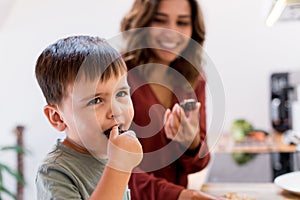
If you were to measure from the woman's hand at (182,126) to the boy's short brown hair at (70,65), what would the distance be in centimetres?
33

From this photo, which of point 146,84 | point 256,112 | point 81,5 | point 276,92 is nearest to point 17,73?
point 81,5

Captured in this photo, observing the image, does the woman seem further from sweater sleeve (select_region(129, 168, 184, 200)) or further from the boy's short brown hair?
the boy's short brown hair

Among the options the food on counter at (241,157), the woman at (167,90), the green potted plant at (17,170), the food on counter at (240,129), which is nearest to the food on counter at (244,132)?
the food on counter at (240,129)

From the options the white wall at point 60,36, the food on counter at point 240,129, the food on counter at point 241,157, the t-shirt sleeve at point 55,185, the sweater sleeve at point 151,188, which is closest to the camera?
the t-shirt sleeve at point 55,185

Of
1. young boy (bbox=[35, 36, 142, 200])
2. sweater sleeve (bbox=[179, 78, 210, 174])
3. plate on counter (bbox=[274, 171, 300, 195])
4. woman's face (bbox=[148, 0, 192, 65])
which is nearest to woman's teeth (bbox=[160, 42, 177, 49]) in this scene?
woman's face (bbox=[148, 0, 192, 65])

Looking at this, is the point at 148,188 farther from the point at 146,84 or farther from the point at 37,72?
the point at 37,72

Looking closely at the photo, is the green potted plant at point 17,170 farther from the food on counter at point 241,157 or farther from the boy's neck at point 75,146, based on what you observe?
the food on counter at point 241,157

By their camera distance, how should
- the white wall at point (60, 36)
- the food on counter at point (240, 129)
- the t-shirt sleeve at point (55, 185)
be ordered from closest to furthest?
the t-shirt sleeve at point (55, 185), the white wall at point (60, 36), the food on counter at point (240, 129)

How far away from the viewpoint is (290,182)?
3.40 ft

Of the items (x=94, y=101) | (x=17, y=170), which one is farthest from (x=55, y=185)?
(x=17, y=170)

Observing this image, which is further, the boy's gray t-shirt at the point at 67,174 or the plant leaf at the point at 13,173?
the plant leaf at the point at 13,173

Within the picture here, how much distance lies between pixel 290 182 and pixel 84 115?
2.15 ft

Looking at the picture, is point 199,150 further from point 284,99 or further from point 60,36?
point 284,99

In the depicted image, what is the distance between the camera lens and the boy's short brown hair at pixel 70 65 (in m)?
0.64
